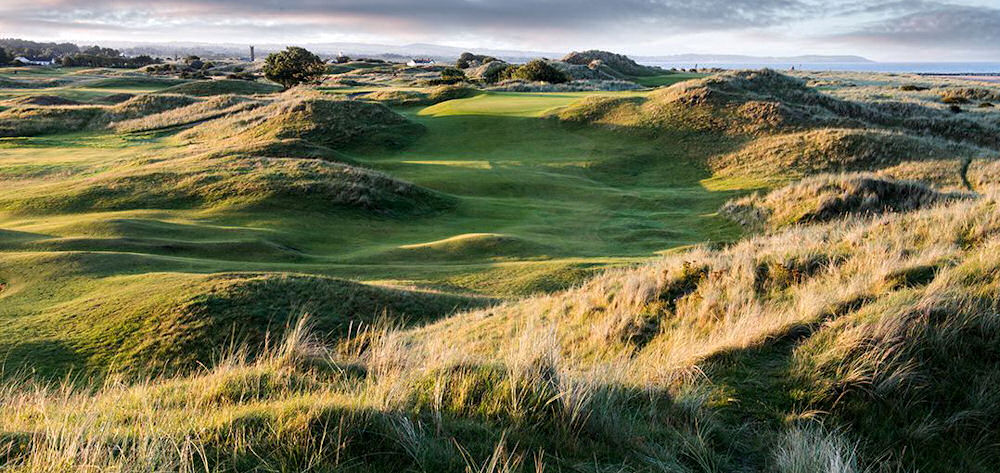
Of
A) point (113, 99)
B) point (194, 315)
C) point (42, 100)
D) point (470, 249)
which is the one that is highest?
point (113, 99)

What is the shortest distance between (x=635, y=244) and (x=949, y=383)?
16.2m

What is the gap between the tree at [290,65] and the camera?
7100 centimetres

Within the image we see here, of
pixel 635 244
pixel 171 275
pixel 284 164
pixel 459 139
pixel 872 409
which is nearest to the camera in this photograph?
pixel 872 409

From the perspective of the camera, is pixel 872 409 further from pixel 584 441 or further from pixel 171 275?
pixel 171 275

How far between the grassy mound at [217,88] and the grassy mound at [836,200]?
5626 centimetres

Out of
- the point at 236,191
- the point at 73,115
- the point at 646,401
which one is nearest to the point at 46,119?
the point at 73,115

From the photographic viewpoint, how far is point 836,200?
21.9 meters

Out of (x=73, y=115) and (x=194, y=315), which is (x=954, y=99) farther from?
(x=73, y=115)

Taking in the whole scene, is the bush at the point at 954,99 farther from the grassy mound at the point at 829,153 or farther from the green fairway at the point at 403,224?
the green fairway at the point at 403,224

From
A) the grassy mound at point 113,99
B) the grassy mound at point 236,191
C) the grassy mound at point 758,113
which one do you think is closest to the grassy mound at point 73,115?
the grassy mound at point 113,99

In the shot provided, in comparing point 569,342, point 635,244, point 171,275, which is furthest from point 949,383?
point 635,244

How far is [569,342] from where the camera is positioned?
7879 mm

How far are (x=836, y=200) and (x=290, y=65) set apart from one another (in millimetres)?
63511

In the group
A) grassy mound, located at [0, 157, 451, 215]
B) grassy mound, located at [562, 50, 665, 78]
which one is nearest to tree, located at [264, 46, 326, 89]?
grassy mound, located at [562, 50, 665, 78]
